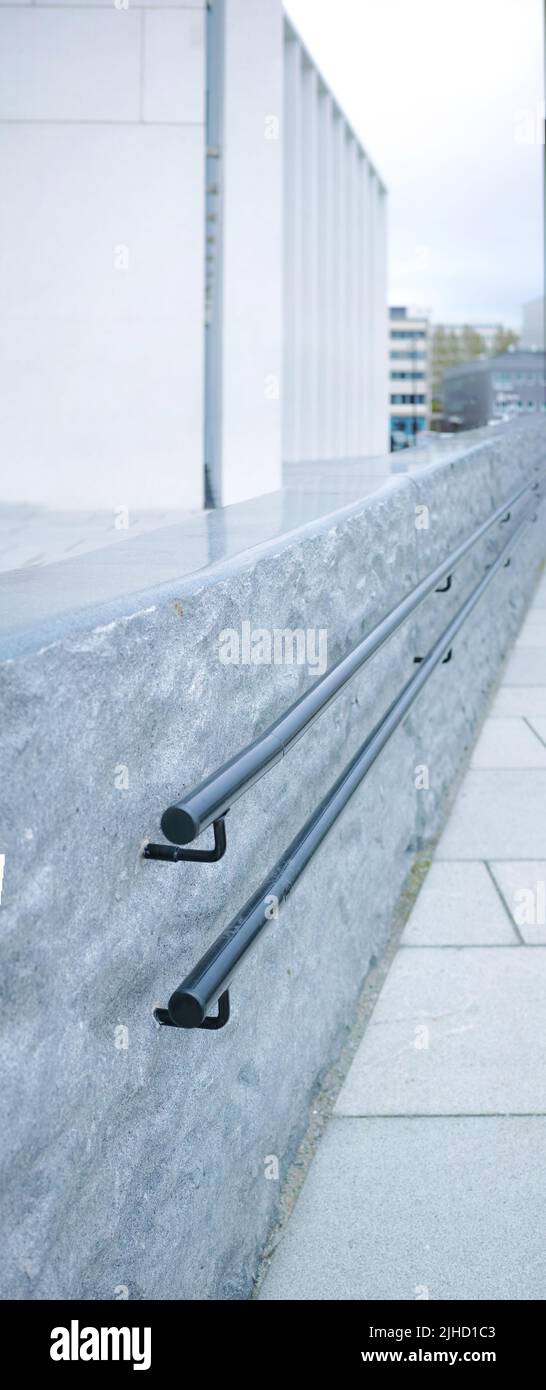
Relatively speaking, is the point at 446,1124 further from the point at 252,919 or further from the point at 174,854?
the point at 174,854

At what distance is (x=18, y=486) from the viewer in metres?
11.3

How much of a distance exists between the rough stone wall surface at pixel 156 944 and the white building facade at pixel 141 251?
788 cm

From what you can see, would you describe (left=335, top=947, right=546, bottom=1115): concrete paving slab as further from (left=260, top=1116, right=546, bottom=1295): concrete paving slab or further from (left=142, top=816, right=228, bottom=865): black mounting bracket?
(left=142, top=816, right=228, bottom=865): black mounting bracket

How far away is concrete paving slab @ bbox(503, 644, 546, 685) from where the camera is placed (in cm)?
805

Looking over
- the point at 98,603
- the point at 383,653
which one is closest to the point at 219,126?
the point at 383,653

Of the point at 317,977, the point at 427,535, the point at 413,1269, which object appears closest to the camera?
the point at 413,1269

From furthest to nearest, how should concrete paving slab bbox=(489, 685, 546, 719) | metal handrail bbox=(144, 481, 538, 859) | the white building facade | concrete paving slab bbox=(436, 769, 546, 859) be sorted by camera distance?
the white building facade → concrete paving slab bbox=(489, 685, 546, 719) → concrete paving slab bbox=(436, 769, 546, 859) → metal handrail bbox=(144, 481, 538, 859)

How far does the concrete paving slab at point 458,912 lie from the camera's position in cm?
403

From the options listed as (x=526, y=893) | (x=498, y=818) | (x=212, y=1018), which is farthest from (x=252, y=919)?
(x=498, y=818)

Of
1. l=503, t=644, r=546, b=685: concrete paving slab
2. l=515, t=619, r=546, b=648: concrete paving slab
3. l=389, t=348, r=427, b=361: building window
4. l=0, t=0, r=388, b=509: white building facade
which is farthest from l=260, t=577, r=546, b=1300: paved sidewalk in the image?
l=389, t=348, r=427, b=361: building window

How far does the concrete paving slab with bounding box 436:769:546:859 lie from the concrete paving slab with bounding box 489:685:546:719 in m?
1.29

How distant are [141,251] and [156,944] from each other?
9646 mm

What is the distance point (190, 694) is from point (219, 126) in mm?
10212
